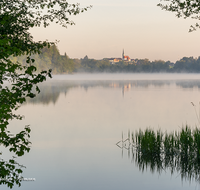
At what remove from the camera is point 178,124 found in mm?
19281

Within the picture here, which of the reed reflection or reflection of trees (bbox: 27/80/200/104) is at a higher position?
the reed reflection

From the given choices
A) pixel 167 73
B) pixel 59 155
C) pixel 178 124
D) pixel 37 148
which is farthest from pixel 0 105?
pixel 167 73

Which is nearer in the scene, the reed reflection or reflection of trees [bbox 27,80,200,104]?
the reed reflection

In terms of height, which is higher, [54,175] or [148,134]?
[148,134]

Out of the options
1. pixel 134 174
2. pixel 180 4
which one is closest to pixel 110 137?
pixel 134 174

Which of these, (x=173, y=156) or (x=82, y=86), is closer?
(x=173, y=156)

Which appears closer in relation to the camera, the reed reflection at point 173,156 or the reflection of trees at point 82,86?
the reed reflection at point 173,156

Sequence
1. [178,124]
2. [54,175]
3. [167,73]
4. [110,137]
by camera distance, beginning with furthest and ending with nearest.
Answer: [167,73] < [178,124] < [110,137] < [54,175]

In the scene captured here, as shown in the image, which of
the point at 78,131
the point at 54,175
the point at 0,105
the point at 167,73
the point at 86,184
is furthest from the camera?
the point at 167,73

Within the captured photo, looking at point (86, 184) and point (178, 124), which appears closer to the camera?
point (86, 184)

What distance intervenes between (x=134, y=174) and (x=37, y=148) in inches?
178

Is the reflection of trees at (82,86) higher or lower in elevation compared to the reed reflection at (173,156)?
lower

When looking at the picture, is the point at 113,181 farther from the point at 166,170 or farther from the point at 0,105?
the point at 0,105

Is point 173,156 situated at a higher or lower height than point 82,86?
higher
